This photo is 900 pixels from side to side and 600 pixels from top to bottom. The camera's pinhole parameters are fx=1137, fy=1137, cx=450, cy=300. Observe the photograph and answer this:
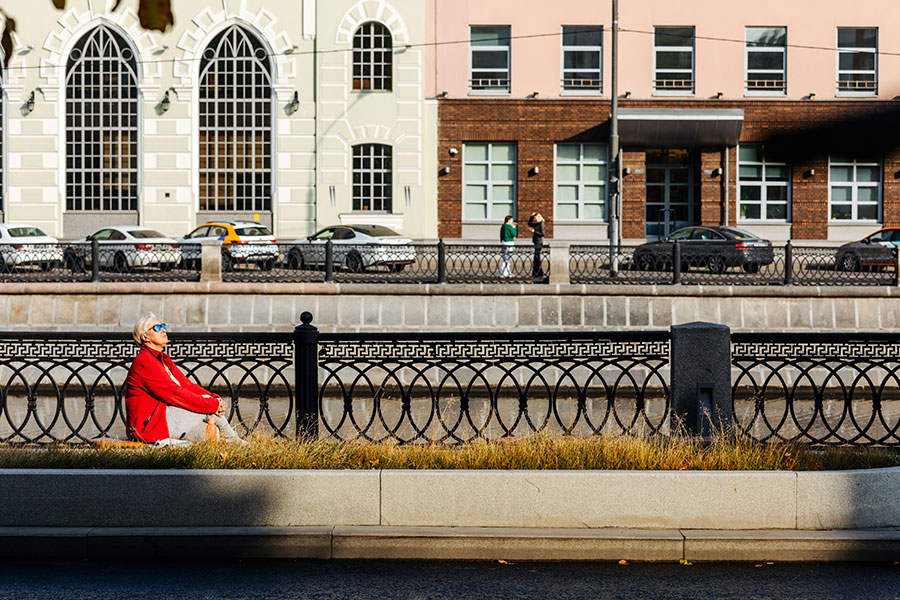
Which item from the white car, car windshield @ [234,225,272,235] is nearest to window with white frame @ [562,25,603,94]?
car windshield @ [234,225,272,235]

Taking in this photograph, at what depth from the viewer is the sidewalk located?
284 inches

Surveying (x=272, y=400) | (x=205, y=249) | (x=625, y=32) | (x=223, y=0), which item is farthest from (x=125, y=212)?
(x=625, y=32)

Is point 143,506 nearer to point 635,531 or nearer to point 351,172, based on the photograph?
point 635,531

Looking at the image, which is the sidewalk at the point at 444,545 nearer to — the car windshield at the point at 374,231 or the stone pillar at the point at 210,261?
the stone pillar at the point at 210,261

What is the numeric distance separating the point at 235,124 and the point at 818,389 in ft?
79.6

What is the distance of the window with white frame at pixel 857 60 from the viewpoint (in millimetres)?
1751

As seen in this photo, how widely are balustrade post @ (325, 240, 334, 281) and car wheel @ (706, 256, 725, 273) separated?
7.66 m

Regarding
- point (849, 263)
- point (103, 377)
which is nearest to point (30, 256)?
point (103, 377)

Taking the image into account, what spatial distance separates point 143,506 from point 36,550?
2.32 feet

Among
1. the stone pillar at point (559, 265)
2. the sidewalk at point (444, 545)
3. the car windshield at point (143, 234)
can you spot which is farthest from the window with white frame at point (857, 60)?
the car windshield at point (143, 234)

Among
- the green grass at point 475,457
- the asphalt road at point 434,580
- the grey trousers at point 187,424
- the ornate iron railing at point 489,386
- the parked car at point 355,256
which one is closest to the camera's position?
the asphalt road at point 434,580

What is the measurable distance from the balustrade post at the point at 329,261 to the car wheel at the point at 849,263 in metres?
10.2

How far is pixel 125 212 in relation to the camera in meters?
36.0

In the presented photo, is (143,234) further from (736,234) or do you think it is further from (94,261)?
(736,234)
